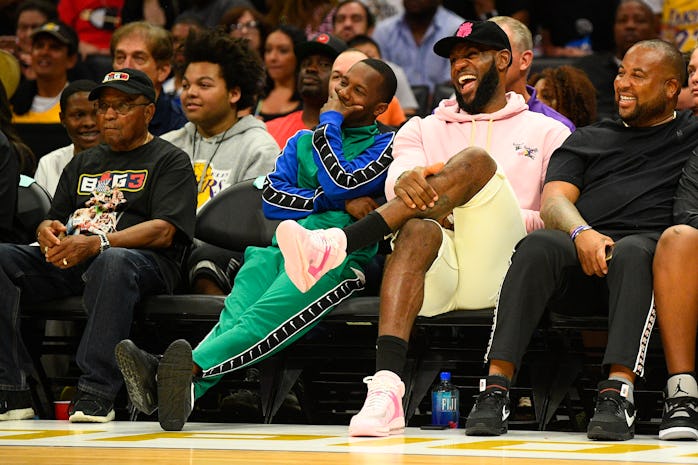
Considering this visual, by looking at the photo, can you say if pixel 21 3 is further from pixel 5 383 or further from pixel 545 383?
pixel 545 383

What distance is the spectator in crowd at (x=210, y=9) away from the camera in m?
8.71

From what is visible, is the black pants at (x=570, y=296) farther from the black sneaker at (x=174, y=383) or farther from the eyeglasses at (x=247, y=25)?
the eyeglasses at (x=247, y=25)

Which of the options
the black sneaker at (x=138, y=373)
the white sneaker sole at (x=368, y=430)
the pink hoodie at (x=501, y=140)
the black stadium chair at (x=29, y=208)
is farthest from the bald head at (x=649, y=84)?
the black stadium chair at (x=29, y=208)

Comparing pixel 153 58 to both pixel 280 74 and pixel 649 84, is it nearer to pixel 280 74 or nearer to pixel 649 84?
pixel 280 74

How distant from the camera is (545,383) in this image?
434 cm

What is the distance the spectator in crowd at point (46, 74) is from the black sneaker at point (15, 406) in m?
3.14

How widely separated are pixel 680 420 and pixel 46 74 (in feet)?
16.5

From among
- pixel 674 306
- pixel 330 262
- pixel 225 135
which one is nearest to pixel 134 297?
pixel 330 262

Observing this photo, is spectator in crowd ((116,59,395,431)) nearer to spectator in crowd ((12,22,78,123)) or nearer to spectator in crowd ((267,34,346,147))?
spectator in crowd ((267,34,346,147))

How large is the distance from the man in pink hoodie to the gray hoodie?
1.13 metres

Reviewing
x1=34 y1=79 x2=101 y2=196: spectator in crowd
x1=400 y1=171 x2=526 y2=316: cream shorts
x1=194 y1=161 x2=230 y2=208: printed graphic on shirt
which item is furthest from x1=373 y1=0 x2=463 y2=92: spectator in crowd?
x1=400 y1=171 x2=526 y2=316: cream shorts

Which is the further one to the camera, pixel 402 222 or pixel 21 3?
pixel 21 3

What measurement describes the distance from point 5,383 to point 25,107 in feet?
10.8

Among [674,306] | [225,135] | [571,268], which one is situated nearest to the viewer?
[674,306]
